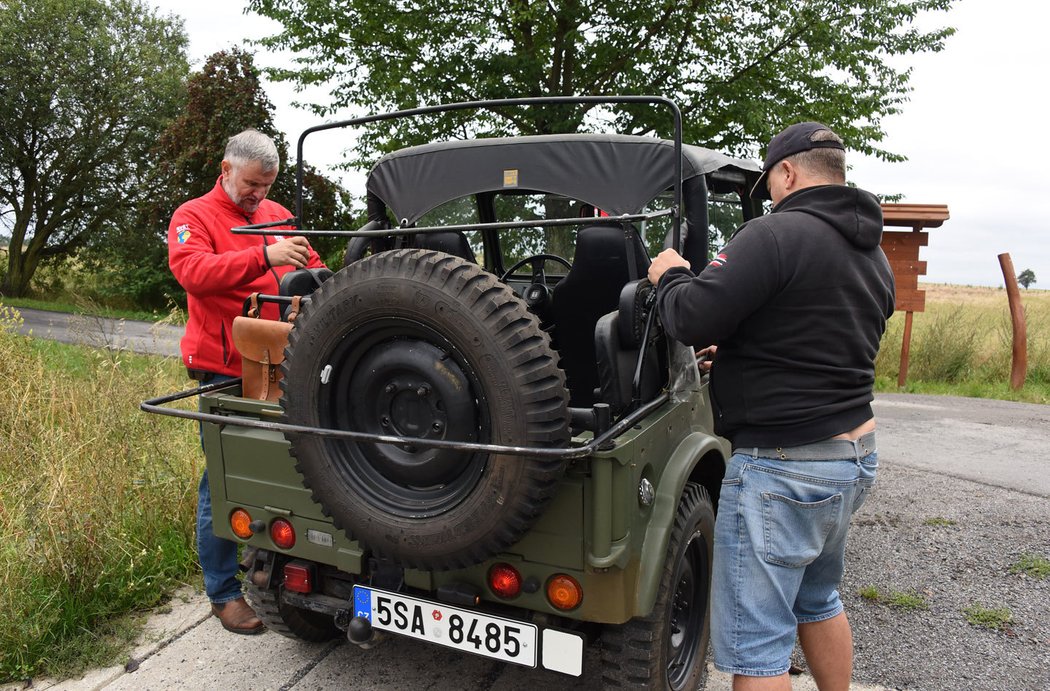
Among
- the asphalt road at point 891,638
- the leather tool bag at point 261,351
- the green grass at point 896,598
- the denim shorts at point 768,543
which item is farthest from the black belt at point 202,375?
the green grass at point 896,598

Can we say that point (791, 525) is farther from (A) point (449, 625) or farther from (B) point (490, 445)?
(A) point (449, 625)

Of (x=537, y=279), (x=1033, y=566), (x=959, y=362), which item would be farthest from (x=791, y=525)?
(x=959, y=362)

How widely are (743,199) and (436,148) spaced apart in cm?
164

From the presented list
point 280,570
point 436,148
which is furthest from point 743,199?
point 280,570

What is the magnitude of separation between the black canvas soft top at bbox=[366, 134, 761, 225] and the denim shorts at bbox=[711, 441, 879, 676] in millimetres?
1361

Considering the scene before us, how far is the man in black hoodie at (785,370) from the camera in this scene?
2.20 meters

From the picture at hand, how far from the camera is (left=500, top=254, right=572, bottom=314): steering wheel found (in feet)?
12.1

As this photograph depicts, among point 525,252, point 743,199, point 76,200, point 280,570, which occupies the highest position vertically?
point 76,200

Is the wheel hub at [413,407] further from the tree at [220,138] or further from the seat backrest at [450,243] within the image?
the tree at [220,138]

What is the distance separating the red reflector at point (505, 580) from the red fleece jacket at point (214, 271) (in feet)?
5.69

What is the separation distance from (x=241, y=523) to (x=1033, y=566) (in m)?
4.16

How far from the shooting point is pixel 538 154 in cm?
346

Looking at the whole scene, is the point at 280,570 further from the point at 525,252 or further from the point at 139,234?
the point at 139,234

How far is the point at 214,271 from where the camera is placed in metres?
3.44
